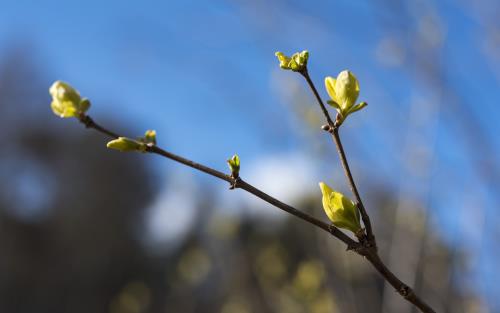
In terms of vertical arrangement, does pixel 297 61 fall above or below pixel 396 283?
above

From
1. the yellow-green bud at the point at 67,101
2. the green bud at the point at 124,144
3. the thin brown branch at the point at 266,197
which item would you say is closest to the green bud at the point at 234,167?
the thin brown branch at the point at 266,197

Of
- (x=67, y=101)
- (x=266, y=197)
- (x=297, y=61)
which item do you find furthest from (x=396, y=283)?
(x=67, y=101)

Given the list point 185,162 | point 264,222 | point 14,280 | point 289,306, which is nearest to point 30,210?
point 14,280

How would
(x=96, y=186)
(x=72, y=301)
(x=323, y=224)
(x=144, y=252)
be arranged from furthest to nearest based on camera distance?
(x=96, y=186), (x=144, y=252), (x=72, y=301), (x=323, y=224)

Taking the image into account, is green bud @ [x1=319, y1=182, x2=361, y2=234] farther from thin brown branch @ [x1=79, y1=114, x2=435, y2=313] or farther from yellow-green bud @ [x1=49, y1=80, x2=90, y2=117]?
yellow-green bud @ [x1=49, y1=80, x2=90, y2=117]

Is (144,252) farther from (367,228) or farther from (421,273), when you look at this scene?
(367,228)

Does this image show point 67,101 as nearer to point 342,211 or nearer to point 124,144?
point 124,144

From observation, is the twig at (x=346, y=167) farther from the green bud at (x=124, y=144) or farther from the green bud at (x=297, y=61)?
the green bud at (x=124, y=144)
